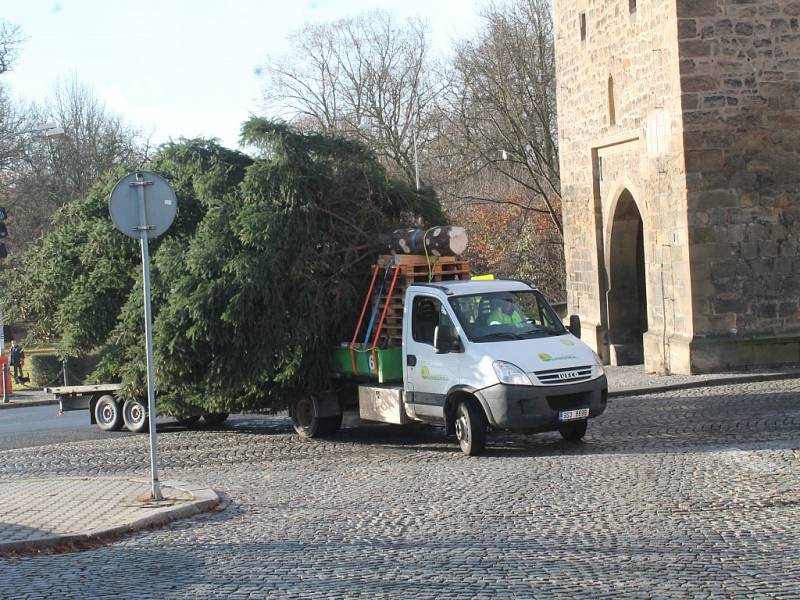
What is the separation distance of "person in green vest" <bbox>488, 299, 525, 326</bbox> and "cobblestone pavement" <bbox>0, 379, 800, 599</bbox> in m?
1.46

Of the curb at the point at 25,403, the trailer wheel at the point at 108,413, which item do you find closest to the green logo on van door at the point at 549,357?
the trailer wheel at the point at 108,413

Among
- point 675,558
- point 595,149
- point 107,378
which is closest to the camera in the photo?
point 675,558

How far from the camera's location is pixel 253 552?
7801 millimetres

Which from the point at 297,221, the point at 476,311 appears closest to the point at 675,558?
the point at 476,311

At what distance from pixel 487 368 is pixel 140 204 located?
416 centimetres

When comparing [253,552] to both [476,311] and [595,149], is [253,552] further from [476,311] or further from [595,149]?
[595,149]

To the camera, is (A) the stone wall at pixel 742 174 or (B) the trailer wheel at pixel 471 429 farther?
(A) the stone wall at pixel 742 174

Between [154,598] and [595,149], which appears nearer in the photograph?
[154,598]

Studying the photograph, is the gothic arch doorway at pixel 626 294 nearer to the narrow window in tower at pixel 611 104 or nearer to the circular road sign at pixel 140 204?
the narrow window in tower at pixel 611 104

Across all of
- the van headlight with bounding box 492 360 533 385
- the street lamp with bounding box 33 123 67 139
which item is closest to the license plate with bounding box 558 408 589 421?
the van headlight with bounding box 492 360 533 385

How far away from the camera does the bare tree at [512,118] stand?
3584 centimetres

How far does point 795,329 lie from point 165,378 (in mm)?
11106

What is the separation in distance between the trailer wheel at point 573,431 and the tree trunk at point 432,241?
2.54 m

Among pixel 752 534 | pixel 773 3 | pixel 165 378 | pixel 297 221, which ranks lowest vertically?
pixel 752 534
